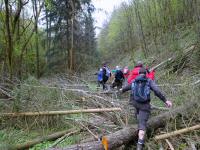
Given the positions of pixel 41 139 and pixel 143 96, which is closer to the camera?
pixel 143 96

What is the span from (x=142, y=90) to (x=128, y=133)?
1038 mm

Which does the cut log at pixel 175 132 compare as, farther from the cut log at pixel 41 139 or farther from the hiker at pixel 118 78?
the hiker at pixel 118 78

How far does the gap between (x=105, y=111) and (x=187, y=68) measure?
5959 millimetres

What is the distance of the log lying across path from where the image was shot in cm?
652

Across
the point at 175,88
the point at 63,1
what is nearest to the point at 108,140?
the point at 175,88

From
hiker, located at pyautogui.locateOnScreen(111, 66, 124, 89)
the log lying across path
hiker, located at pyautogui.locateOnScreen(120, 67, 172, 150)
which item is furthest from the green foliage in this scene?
hiker, located at pyautogui.locateOnScreen(120, 67, 172, 150)

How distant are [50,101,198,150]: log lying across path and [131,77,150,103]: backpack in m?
0.72

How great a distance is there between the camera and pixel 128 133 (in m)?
7.14

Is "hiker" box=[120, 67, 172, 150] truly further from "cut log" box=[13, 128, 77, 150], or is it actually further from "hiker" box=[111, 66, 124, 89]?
"hiker" box=[111, 66, 124, 89]

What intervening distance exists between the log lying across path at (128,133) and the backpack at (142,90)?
72cm

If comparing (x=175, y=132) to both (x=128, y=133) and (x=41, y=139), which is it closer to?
(x=128, y=133)

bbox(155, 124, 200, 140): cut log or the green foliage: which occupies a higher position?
the green foliage

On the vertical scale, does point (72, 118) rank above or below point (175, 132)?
above

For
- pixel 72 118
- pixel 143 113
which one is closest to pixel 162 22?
pixel 72 118
